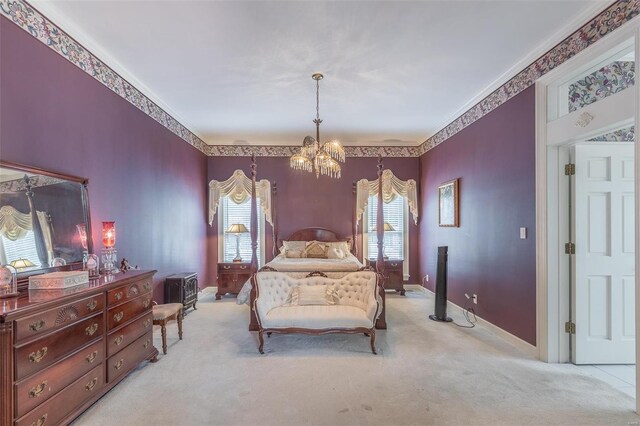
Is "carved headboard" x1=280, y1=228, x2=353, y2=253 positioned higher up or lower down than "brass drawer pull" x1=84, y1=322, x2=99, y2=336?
higher up

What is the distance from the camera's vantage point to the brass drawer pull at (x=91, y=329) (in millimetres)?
2381

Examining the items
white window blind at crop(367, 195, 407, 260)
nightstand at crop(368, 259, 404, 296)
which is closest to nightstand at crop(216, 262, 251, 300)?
nightstand at crop(368, 259, 404, 296)

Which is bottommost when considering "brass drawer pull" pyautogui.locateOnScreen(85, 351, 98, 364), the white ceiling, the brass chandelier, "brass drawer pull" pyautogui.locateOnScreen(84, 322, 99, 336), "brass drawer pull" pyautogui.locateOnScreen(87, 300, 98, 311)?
"brass drawer pull" pyautogui.locateOnScreen(85, 351, 98, 364)

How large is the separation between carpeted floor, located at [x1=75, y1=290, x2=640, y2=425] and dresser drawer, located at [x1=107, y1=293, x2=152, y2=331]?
22.7 inches

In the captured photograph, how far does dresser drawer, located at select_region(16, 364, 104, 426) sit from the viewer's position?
1931 mm

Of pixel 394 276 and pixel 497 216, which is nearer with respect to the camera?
pixel 497 216

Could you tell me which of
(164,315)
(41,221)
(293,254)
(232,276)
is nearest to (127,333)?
(164,315)

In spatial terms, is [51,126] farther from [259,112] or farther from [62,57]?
[259,112]

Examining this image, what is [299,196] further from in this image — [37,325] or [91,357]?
[37,325]

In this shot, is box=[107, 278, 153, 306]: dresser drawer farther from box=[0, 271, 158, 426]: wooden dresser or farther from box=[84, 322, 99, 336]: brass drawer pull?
box=[84, 322, 99, 336]: brass drawer pull

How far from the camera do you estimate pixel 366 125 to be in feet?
19.0

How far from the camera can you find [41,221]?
2.54 metres

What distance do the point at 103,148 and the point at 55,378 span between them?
231 cm

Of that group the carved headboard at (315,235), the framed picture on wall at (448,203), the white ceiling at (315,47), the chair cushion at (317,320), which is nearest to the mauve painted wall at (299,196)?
the carved headboard at (315,235)
